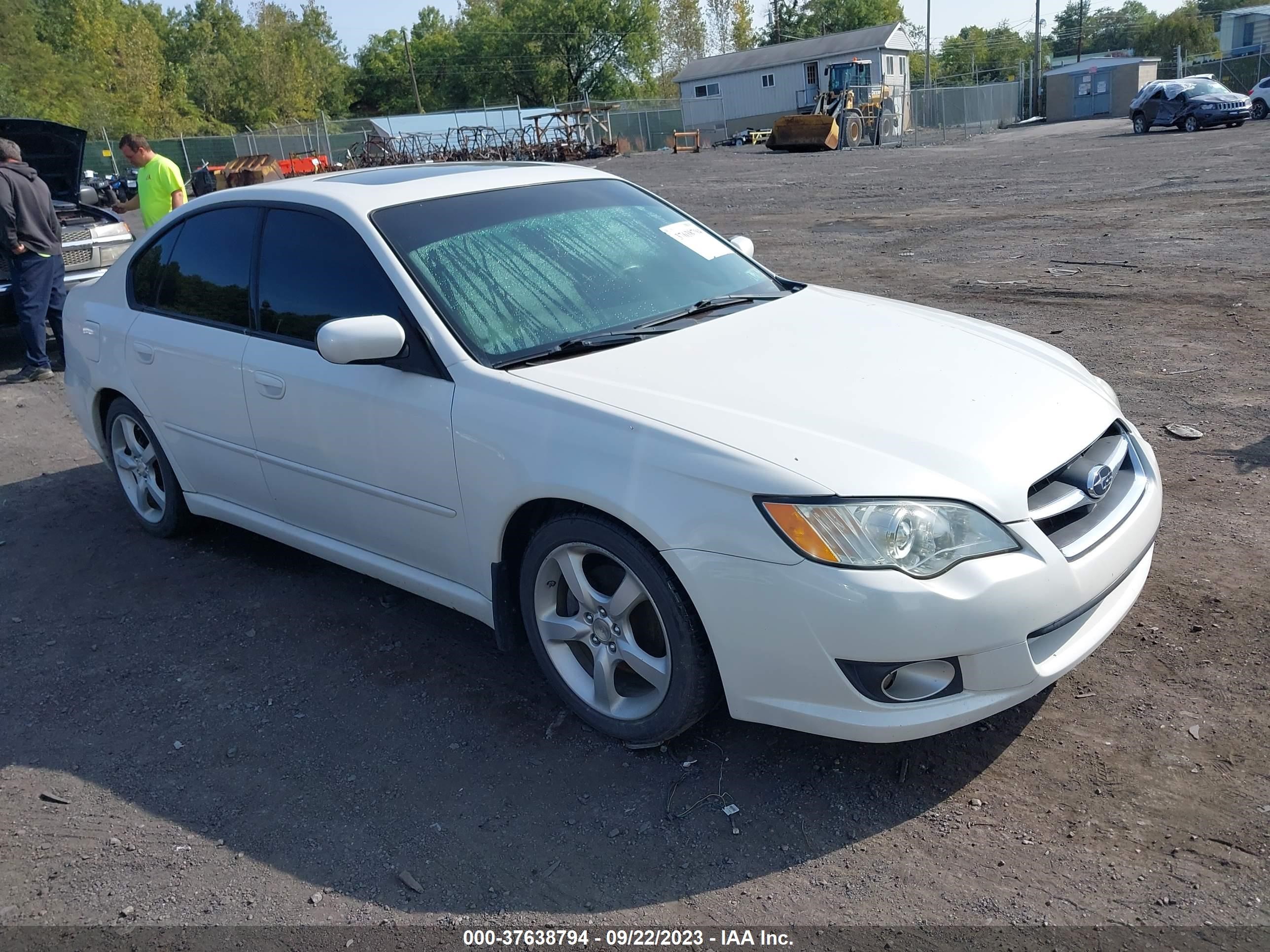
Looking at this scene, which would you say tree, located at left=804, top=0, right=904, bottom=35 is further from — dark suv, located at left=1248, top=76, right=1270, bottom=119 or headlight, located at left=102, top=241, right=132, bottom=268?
headlight, located at left=102, top=241, right=132, bottom=268

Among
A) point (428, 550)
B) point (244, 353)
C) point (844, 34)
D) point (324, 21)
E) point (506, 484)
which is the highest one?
point (324, 21)

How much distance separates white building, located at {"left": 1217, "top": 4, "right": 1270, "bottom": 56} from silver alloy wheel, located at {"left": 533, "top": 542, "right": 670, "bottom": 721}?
258 feet

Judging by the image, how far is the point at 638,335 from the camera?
12.0ft

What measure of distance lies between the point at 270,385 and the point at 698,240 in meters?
1.85

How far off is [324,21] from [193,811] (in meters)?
110

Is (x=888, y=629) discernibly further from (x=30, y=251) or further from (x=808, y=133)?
(x=808, y=133)

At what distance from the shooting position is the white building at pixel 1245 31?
225 feet

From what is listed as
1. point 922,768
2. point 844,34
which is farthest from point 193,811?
point 844,34

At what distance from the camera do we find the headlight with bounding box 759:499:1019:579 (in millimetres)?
2652

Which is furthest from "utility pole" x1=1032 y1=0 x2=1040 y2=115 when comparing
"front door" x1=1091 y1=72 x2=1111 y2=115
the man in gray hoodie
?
the man in gray hoodie

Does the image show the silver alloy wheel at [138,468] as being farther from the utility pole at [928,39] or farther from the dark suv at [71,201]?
the utility pole at [928,39]

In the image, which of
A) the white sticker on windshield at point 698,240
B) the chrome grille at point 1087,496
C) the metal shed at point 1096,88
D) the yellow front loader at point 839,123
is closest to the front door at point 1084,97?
the metal shed at point 1096,88

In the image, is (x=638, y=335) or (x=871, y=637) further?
(x=638, y=335)

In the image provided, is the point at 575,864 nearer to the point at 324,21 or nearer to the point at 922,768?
the point at 922,768
